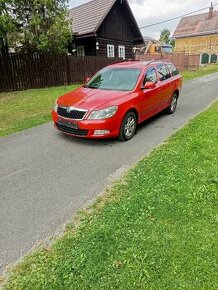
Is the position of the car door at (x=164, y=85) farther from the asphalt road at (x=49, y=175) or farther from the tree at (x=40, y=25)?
the tree at (x=40, y=25)

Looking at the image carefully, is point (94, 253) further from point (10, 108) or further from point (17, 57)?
point (17, 57)

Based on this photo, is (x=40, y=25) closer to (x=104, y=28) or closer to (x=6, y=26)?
(x=6, y=26)

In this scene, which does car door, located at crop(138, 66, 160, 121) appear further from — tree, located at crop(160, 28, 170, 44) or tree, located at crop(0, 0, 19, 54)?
tree, located at crop(160, 28, 170, 44)

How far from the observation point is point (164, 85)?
7445 mm

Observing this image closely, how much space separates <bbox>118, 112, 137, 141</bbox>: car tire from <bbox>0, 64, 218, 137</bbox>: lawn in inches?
118

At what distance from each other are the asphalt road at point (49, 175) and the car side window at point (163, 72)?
149cm

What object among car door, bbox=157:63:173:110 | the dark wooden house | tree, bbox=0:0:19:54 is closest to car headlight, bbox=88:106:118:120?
car door, bbox=157:63:173:110

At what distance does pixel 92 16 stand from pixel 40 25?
7.30m

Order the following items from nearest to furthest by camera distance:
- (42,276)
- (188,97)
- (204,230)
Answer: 1. (42,276)
2. (204,230)
3. (188,97)

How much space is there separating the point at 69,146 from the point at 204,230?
342 cm

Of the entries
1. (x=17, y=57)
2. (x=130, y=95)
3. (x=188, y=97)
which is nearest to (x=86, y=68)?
(x=17, y=57)

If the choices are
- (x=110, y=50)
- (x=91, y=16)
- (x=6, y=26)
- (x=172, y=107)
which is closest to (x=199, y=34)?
(x=110, y=50)

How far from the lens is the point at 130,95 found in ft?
19.2

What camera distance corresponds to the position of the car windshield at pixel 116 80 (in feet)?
20.5
